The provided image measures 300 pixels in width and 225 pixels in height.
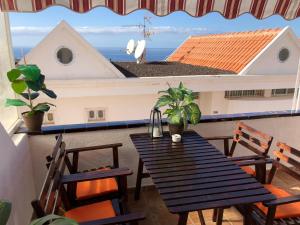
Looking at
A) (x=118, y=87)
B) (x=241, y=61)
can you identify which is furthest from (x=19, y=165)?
(x=241, y=61)

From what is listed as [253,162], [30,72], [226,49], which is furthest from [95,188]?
[226,49]

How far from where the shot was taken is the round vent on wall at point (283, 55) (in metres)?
10.8

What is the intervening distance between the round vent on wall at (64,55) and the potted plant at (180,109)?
6.43 metres

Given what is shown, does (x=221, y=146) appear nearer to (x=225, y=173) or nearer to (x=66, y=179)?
(x=225, y=173)

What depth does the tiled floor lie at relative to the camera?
3139 millimetres

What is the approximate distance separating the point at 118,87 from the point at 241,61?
545cm

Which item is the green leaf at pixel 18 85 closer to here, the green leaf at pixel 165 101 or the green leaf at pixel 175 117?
the green leaf at pixel 165 101

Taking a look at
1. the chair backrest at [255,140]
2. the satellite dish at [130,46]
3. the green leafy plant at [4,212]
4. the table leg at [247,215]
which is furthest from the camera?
the satellite dish at [130,46]

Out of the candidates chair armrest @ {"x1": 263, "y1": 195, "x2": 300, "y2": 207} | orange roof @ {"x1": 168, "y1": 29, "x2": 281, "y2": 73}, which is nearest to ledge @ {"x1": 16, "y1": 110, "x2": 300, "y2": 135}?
chair armrest @ {"x1": 263, "y1": 195, "x2": 300, "y2": 207}

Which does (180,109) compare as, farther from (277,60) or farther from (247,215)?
(277,60)

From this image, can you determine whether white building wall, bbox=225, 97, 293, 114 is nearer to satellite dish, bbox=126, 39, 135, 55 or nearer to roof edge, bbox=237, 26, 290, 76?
roof edge, bbox=237, 26, 290, 76

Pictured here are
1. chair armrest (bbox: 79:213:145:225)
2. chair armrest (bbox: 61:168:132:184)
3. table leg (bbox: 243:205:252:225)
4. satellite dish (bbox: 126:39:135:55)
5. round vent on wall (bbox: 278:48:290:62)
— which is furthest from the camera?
satellite dish (bbox: 126:39:135:55)

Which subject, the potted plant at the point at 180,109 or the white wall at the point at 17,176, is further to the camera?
the potted plant at the point at 180,109

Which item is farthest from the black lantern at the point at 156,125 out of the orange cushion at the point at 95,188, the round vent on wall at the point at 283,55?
the round vent on wall at the point at 283,55
